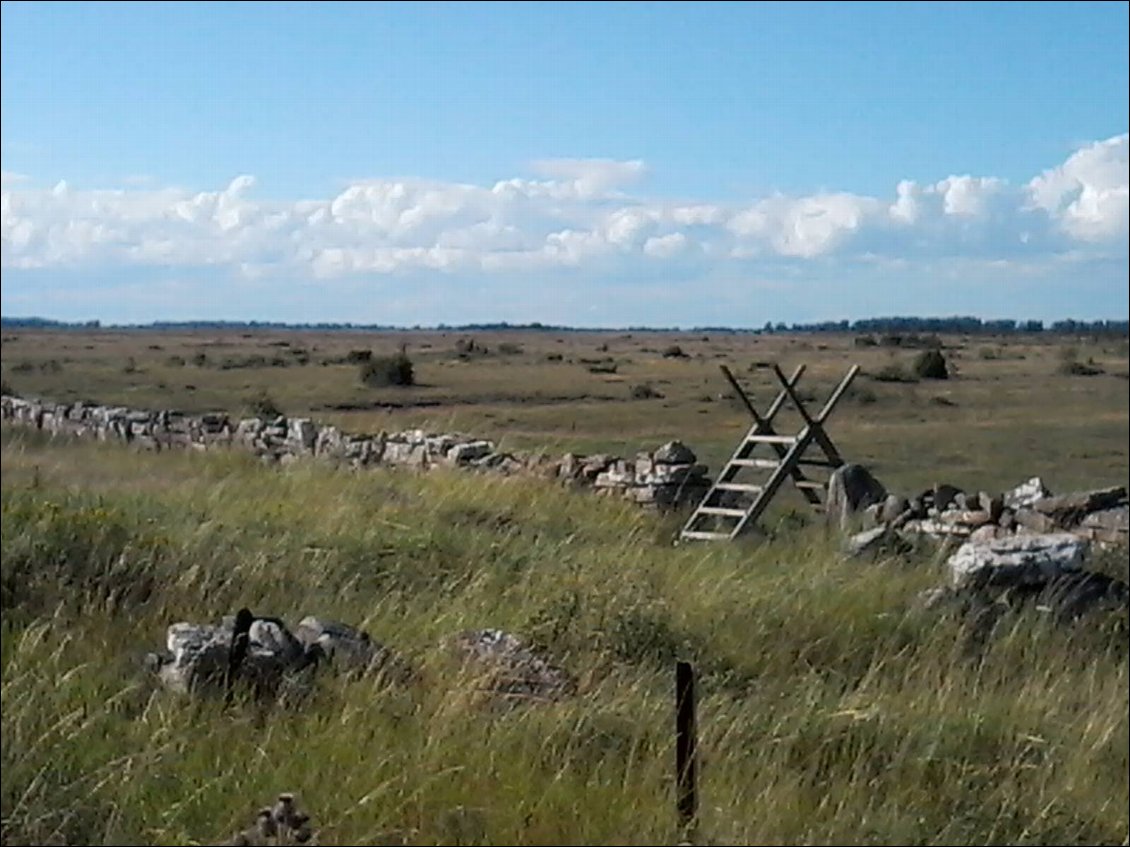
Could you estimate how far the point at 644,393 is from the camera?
104 feet

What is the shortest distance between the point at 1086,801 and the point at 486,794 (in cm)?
242

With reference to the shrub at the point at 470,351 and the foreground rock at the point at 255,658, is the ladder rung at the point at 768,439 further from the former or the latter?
the shrub at the point at 470,351

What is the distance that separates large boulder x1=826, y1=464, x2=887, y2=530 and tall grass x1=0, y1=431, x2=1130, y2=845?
2.32 meters

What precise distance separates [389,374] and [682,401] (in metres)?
9.59

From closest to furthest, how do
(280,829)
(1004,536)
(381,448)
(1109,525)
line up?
1. (280,829)
2. (1109,525)
3. (1004,536)
4. (381,448)

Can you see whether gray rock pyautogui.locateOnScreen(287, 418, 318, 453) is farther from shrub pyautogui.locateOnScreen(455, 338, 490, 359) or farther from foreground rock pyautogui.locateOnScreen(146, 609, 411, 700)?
shrub pyautogui.locateOnScreen(455, 338, 490, 359)

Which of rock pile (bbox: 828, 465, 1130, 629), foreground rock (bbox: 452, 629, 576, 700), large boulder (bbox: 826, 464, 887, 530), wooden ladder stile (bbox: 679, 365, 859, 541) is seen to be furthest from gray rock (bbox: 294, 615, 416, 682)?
large boulder (bbox: 826, 464, 887, 530)

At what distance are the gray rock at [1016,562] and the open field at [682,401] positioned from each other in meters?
7.37

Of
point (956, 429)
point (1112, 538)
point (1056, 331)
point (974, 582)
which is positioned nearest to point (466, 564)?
point (974, 582)

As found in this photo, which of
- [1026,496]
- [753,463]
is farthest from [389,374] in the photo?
[1026,496]

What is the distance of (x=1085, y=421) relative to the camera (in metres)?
28.7

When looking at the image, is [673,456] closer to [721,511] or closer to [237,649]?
[721,511]

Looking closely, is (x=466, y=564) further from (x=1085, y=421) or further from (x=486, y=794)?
(x=1085, y=421)

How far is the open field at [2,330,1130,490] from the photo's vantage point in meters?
21.8
